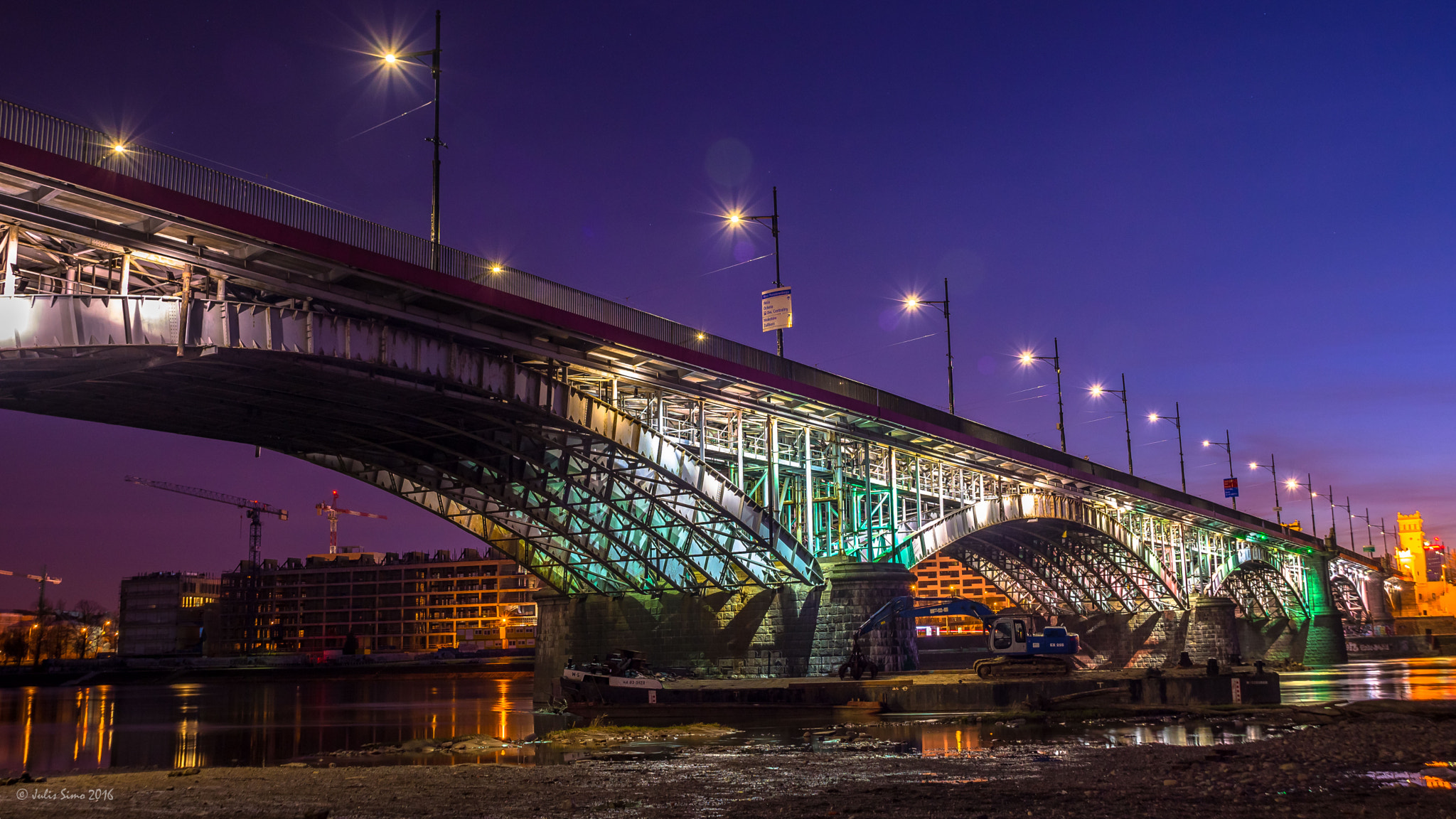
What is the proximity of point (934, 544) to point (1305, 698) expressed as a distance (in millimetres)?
16630

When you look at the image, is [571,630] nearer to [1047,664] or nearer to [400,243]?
[1047,664]

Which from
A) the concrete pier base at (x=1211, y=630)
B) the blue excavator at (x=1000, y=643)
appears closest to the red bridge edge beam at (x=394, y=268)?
the blue excavator at (x=1000, y=643)

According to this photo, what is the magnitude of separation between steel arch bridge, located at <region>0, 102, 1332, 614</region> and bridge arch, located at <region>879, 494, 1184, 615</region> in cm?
76

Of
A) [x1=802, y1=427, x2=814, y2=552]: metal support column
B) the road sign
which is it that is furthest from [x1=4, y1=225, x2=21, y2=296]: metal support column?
[x1=802, y1=427, x2=814, y2=552]: metal support column

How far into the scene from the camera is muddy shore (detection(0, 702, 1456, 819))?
16.5 meters

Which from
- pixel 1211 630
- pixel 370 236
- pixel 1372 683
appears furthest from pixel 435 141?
pixel 1211 630

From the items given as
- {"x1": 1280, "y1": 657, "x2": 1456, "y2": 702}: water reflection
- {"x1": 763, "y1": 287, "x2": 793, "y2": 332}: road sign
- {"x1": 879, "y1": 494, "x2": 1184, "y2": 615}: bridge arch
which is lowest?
{"x1": 1280, "y1": 657, "x2": 1456, "y2": 702}: water reflection

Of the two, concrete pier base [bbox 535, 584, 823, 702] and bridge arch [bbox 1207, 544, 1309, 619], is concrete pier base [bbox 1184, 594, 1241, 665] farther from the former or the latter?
concrete pier base [bbox 535, 584, 823, 702]

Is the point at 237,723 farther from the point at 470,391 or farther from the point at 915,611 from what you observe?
the point at 915,611

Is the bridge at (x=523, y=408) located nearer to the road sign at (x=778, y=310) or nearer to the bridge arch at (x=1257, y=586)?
the road sign at (x=778, y=310)

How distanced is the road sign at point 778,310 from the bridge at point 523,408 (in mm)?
1489

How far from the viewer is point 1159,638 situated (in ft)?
297

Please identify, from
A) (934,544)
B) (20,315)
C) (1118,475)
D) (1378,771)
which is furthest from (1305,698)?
(20,315)

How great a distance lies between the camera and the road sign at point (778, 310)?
148 ft
